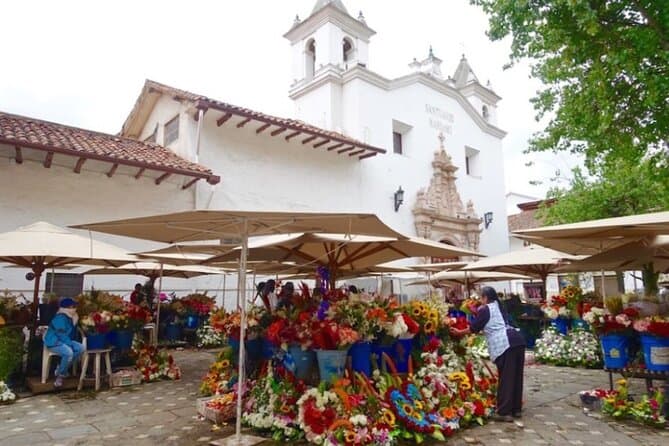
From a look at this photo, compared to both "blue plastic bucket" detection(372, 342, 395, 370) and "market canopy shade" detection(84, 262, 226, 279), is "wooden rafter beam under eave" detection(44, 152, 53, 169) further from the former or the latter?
"blue plastic bucket" detection(372, 342, 395, 370)

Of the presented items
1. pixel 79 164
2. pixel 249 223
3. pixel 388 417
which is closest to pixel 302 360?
pixel 388 417

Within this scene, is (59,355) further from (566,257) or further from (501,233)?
(501,233)

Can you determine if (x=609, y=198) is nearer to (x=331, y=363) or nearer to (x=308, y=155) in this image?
(x=308, y=155)

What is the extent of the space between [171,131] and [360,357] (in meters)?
11.5

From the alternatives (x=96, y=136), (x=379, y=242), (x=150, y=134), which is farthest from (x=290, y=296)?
(x=150, y=134)

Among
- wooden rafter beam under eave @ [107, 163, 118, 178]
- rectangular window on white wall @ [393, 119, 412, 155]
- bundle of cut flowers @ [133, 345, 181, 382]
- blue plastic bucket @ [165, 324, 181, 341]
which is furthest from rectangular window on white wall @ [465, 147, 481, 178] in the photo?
bundle of cut flowers @ [133, 345, 181, 382]

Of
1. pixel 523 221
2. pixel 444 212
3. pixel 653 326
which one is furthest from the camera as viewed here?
pixel 523 221

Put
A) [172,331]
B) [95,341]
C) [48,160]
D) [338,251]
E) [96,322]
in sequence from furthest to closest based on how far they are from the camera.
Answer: [172,331] < [48,160] < [95,341] < [96,322] < [338,251]

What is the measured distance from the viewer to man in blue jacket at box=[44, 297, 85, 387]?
6891mm

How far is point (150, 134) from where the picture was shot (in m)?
15.9

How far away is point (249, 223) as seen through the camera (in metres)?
4.77

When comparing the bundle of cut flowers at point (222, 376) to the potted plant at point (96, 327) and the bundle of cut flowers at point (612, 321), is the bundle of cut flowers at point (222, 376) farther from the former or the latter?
the bundle of cut flowers at point (612, 321)

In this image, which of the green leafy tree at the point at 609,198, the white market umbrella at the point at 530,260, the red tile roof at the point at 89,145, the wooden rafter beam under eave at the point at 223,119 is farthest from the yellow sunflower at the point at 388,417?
the green leafy tree at the point at 609,198

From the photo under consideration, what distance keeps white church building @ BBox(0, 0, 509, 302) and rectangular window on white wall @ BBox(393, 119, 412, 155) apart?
5 centimetres
